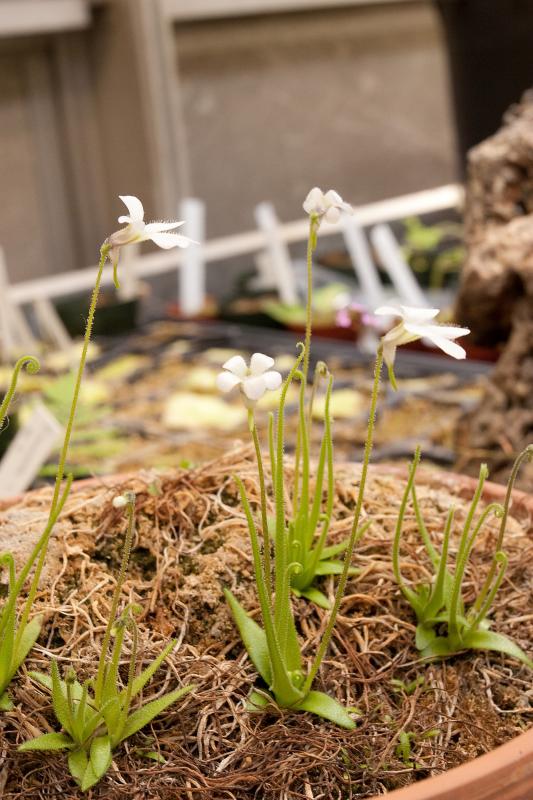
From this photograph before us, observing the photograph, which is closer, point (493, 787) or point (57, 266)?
point (493, 787)

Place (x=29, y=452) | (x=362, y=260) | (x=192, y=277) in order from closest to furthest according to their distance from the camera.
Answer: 1. (x=29, y=452)
2. (x=362, y=260)
3. (x=192, y=277)

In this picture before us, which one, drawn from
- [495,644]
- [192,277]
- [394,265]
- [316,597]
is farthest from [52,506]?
[192,277]

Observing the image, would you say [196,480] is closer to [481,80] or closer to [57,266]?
[481,80]

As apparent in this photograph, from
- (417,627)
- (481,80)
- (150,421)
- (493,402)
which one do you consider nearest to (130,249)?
(150,421)

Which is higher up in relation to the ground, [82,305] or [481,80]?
[481,80]

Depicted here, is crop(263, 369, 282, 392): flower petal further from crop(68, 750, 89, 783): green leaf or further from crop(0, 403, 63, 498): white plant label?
crop(0, 403, 63, 498): white plant label

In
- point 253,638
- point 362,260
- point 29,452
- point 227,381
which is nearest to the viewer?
point 227,381

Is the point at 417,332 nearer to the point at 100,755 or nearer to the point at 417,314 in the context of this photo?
the point at 417,314
